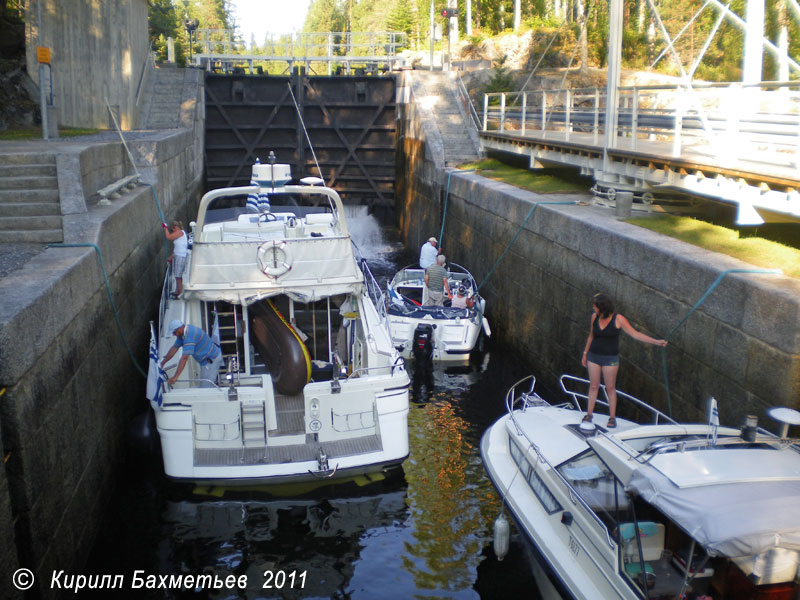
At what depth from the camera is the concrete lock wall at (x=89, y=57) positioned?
594 inches

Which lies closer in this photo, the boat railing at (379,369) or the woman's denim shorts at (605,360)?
the woman's denim shorts at (605,360)

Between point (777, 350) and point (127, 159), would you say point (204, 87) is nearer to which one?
point (127, 159)

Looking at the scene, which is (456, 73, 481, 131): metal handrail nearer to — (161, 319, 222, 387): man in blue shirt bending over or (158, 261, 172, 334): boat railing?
(158, 261, 172, 334): boat railing

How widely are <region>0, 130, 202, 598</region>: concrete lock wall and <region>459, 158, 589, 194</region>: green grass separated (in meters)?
7.40

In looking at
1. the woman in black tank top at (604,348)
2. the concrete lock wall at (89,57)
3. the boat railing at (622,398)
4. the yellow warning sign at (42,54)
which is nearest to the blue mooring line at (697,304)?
the boat railing at (622,398)

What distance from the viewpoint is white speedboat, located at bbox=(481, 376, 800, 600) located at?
4.05 meters

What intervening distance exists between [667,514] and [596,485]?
3.21ft

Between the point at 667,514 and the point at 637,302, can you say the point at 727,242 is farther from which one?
the point at 667,514

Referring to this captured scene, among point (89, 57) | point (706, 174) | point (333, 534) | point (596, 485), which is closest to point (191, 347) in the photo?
point (333, 534)

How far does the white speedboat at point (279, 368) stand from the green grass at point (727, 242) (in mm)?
3573

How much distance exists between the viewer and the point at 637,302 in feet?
26.9

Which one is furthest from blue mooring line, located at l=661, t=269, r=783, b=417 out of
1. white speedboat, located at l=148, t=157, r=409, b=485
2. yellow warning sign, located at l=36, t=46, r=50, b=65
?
yellow warning sign, located at l=36, t=46, r=50, b=65

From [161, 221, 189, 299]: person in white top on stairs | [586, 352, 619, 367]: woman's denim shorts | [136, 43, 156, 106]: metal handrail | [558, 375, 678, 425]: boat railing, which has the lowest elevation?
[558, 375, 678, 425]: boat railing

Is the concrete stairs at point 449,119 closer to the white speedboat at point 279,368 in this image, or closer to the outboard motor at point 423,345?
the outboard motor at point 423,345
